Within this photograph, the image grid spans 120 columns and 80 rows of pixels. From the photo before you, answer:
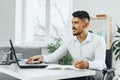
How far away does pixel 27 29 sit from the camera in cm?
464

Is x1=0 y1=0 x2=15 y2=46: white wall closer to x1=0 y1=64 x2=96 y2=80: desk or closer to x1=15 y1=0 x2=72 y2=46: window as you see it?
x1=15 y1=0 x2=72 y2=46: window

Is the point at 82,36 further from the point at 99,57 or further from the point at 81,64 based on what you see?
the point at 81,64

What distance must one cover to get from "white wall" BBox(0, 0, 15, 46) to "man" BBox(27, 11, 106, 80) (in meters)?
1.82

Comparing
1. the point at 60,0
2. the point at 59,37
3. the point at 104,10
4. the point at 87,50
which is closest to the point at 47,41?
the point at 59,37

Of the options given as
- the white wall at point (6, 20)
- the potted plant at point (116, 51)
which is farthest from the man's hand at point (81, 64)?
the potted plant at point (116, 51)

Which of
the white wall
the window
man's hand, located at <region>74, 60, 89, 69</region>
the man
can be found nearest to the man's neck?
the man

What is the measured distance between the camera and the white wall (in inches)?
161

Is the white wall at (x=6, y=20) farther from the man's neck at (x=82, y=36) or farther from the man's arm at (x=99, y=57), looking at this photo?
the man's arm at (x=99, y=57)

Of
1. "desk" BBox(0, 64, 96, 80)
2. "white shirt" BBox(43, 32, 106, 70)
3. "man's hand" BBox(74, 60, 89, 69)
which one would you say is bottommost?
"desk" BBox(0, 64, 96, 80)

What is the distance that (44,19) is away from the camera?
16.7ft

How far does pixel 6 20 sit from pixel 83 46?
210cm

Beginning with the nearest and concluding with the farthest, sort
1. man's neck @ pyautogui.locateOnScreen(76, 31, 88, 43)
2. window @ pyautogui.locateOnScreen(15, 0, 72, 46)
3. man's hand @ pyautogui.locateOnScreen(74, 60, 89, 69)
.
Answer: man's hand @ pyautogui.locateOnScreen(74, 60, 89, 69) → man's neck @ pyautogui.locateOnScreen(76, 31, 88, 43) → window @ pyautogui.locateOnScreen(15, 0, 72, 46)

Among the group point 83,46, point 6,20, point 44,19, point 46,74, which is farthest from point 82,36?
point 44,19

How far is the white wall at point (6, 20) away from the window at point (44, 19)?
0.38 metres
